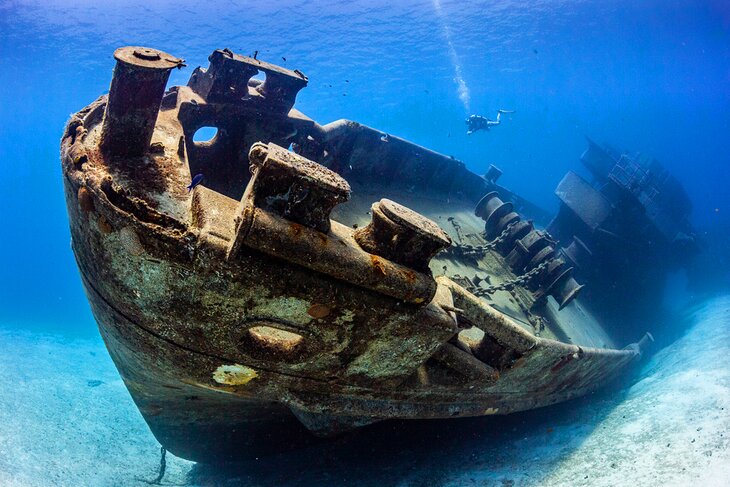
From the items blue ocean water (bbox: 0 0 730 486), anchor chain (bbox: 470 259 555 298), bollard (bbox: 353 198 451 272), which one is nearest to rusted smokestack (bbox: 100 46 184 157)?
bollard (bbox: 353 198 451 272)

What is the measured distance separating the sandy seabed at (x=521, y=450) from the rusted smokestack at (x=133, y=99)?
3.98m

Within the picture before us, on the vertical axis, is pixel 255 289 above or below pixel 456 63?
below

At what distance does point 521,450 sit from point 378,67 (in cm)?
5615

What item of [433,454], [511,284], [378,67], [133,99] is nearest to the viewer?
[133,99]

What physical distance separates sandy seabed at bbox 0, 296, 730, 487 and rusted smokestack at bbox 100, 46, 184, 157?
3.98 meters

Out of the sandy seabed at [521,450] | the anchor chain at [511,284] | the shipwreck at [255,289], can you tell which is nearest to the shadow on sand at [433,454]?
the sandy seabed at [521,450]

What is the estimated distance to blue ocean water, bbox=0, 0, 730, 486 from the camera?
4028cm

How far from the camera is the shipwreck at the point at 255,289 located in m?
1.92

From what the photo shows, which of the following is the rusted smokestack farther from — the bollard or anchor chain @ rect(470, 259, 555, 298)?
anchor chain @ rect(470, 259, 555, 298)

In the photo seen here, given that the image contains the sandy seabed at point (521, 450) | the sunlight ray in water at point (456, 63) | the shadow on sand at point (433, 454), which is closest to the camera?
the sandy seabed at point (521, 450)

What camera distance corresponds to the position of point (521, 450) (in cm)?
463

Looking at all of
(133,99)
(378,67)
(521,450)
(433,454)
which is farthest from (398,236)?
(378,67)

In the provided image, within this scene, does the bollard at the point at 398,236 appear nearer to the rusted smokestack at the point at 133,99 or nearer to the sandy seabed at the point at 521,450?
the rusted smokestack at the point at 133,99

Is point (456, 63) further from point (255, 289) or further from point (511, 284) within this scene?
point (255, 289)
